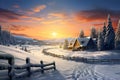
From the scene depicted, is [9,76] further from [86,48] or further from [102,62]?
[86,48]

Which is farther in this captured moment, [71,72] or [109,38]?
[109,38]

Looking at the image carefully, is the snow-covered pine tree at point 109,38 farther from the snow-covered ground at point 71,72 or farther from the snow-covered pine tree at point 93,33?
the snow-covered ground at point 71,72

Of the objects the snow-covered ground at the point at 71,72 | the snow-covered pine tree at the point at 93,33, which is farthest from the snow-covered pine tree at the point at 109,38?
the snow-covered ground at the point at 71,72

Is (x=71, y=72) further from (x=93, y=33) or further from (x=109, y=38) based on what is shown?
(x=93, y=33)

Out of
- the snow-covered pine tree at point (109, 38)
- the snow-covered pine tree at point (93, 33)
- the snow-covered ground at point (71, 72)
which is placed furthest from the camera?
the snow-covered pine tree at point (93, 33)

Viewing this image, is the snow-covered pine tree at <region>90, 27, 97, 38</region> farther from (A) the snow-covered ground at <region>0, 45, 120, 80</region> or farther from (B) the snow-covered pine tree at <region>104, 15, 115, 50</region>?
(A) the snow-covered ground at <region>0, 45, 120, 80</region>

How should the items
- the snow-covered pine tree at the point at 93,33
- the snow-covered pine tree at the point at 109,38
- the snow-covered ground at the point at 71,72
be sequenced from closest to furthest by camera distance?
the snow-covered ground at the point at 71,72 → the snow-covered pine tree at the point at 109,38 → the snow-covered pine tree at the point at 93,33

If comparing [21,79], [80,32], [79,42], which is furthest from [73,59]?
[80,32]

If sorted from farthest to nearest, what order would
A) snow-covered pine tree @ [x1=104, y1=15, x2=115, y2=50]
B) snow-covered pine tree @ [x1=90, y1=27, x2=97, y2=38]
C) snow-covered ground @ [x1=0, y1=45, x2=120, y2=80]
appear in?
snow-covered pine tree @ [x1=90, y1=27, x2=97, y2=38]
snow-covered pine tree @ [x1=104, y1=15, x2=115, y2=50]
snow-covered ground @ [x1=0, y1=45, x2=120, y2=80]

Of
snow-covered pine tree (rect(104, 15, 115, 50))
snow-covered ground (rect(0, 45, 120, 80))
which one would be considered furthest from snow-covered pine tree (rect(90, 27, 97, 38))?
snow-covered ground (rect(0, 45, 120, 80))

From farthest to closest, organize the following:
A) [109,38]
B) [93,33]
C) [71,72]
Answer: [93,33]
[109,38]
[71,72]

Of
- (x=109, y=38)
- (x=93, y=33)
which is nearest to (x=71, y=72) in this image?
(x=109, y=38)

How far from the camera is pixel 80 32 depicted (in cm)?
11719

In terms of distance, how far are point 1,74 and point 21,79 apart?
1.90 meters
